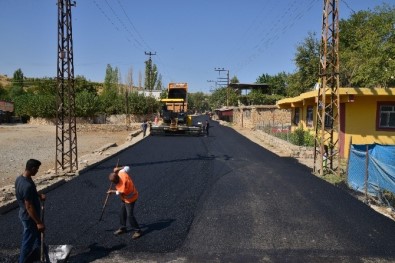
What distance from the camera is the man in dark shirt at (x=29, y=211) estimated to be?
596 centimetres

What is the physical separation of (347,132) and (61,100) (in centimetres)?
1517

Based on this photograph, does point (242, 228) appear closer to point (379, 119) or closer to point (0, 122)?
point (379, 119)

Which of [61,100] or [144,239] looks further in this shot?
[61,100]

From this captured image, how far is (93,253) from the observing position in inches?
278

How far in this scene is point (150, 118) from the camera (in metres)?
68.2

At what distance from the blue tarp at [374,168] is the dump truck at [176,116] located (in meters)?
22.2

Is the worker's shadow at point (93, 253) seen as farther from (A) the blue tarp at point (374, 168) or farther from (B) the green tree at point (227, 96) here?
(B) the green tree at point (227, 96)

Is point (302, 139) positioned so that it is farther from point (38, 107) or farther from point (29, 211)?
point (38, 107)

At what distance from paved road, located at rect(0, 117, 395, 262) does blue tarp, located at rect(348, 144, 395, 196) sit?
2.41 feet

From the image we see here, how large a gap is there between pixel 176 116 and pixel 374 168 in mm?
26186

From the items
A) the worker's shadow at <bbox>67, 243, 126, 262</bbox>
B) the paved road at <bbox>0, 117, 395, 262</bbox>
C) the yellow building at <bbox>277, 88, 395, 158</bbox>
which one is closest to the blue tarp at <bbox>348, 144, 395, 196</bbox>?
the paved road at <bbox>0, 117, 395, 262</bbox>

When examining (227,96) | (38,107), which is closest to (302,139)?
(38,107)

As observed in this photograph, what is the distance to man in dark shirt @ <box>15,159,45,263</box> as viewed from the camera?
5.96 metres

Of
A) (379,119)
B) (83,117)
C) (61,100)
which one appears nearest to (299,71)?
(379,119)
